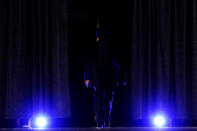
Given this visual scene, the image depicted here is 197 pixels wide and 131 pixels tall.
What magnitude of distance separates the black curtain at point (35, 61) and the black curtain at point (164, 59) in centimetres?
89

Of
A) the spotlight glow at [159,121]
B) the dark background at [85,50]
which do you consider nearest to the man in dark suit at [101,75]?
the dark background at [85,50]

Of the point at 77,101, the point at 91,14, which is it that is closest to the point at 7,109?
the point at 77,101

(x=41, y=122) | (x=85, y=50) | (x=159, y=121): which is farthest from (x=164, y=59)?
(x=41, y=122)

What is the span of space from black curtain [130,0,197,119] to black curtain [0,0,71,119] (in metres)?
0.89

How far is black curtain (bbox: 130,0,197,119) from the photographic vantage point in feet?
9.64

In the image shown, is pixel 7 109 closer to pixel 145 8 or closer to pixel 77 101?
pixel 77 101

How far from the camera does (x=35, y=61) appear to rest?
9.63 ft

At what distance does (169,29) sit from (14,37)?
1.95 m

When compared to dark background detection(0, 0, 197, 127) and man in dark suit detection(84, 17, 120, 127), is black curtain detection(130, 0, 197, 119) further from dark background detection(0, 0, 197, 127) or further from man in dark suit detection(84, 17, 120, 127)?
man in dark suit detection(84, 17, 120, 127)

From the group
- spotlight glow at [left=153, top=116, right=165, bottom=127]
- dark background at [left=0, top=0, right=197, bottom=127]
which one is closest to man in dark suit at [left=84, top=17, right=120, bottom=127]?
dark background at [left=0, top=0, right=197, bottom=127]

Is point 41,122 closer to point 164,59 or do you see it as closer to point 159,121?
point 159,121

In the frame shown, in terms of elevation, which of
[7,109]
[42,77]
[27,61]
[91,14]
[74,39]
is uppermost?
[91,14]

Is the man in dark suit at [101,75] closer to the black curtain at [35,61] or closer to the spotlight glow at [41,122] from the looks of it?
the black curtain at [35,61]

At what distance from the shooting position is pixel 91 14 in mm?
2945
